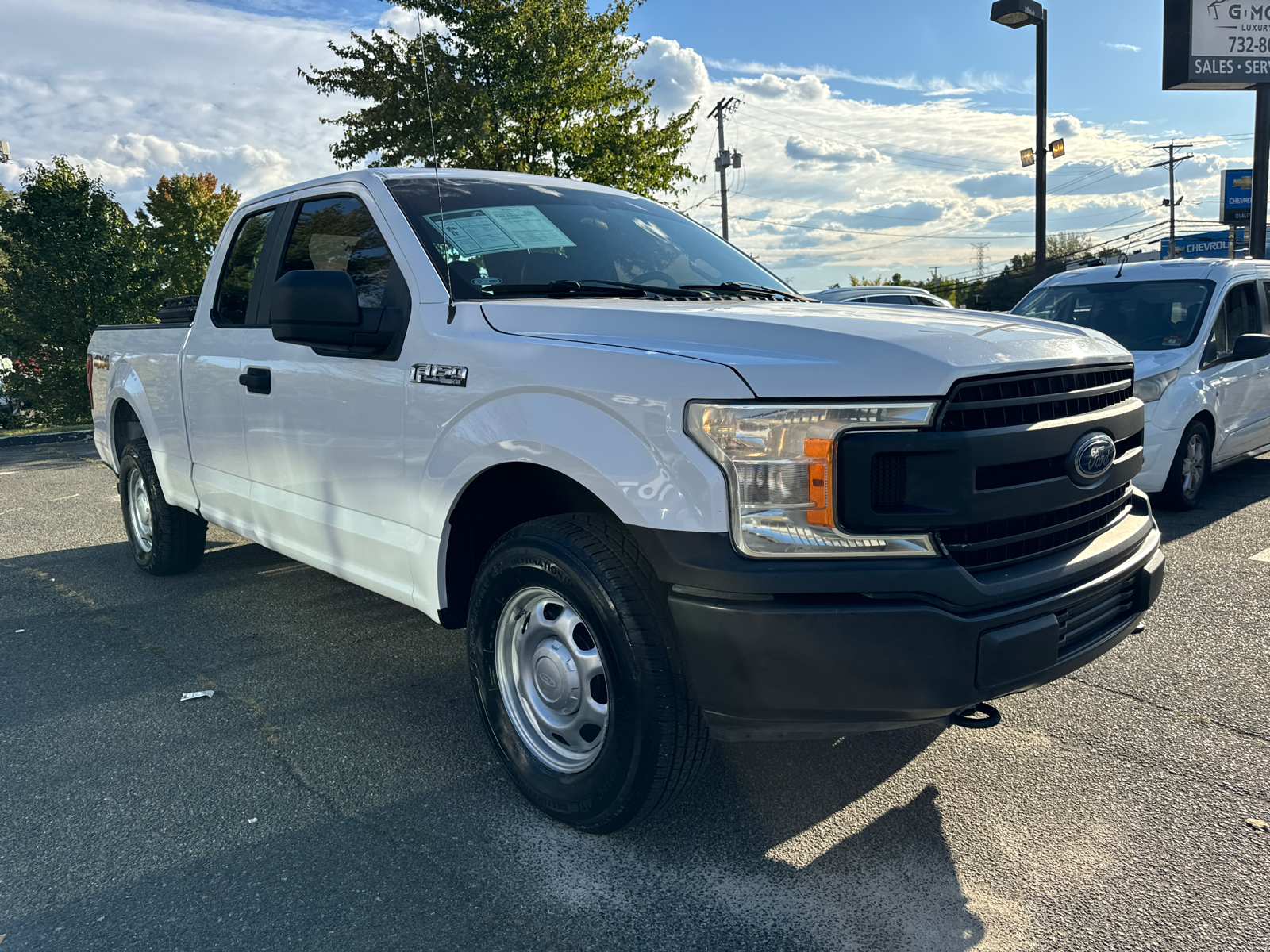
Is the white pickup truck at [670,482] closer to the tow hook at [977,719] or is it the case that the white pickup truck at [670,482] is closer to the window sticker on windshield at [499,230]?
the window sticker on windshield at [499,230]

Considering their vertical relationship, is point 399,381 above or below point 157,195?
below

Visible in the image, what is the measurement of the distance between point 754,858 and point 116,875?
1.75 metres

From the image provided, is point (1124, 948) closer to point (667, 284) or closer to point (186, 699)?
point (667, 284)

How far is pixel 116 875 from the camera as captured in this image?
256 cm

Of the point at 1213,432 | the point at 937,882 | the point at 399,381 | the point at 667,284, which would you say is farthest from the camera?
the point at 1213,432

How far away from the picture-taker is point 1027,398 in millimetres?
2404

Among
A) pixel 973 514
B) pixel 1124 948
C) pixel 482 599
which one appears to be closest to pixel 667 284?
pixel 482 599

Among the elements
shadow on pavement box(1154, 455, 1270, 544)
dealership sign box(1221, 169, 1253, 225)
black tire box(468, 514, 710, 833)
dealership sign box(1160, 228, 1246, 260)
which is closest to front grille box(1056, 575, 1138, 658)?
black tire box(468, 514, 710, 833)

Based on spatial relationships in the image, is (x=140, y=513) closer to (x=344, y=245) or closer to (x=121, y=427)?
(x=121, y=427)

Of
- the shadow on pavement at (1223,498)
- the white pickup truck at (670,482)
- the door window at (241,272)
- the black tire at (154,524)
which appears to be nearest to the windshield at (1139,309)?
the shadow on pavement at (1223,498)

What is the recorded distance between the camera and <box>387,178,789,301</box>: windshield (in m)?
3.28

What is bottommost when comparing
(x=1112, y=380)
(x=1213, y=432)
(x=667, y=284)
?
(x=1213, y=432)

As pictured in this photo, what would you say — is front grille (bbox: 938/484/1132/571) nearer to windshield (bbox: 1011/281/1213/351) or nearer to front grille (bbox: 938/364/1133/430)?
front grille (bbox: 938/364/1133/430)

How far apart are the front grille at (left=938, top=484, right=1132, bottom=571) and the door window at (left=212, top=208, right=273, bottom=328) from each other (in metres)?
3.38
